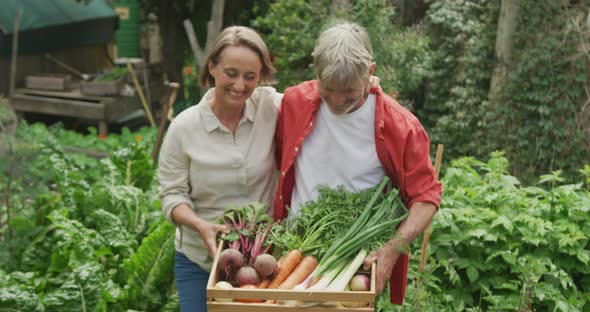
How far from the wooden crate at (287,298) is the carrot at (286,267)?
0.16m

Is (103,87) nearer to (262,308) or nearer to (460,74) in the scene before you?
(460,74)

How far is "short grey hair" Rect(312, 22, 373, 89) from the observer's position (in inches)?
96.3

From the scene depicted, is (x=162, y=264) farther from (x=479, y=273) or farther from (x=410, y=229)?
(x=410, y=229)

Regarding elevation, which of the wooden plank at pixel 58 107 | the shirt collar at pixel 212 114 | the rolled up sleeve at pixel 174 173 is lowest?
the wooden plank at pixel 58 107

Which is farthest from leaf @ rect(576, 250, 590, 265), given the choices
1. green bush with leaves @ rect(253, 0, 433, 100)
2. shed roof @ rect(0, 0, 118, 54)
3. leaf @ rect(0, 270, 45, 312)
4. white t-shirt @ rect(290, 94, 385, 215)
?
shed roof @ rect(0, 0, 118, 54)

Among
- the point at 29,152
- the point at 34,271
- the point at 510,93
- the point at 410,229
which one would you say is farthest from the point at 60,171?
the point at 510,93

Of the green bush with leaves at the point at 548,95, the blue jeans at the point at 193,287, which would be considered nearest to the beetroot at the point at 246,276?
the blue jeans at the point at 193,287

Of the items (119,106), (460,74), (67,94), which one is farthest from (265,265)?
(67,94)

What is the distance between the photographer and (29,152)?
18.6 ft

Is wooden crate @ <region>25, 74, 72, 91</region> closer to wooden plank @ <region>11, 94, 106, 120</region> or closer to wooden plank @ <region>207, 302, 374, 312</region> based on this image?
wooden plank @ <region>11, 94, 106, 120</region>

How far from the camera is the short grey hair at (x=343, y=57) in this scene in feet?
8.03

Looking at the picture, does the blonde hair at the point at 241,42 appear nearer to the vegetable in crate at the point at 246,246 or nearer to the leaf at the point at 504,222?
the vegetable in crate at the point at 246,246

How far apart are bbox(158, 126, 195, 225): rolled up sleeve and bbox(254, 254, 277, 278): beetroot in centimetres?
58

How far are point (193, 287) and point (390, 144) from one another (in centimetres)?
105
